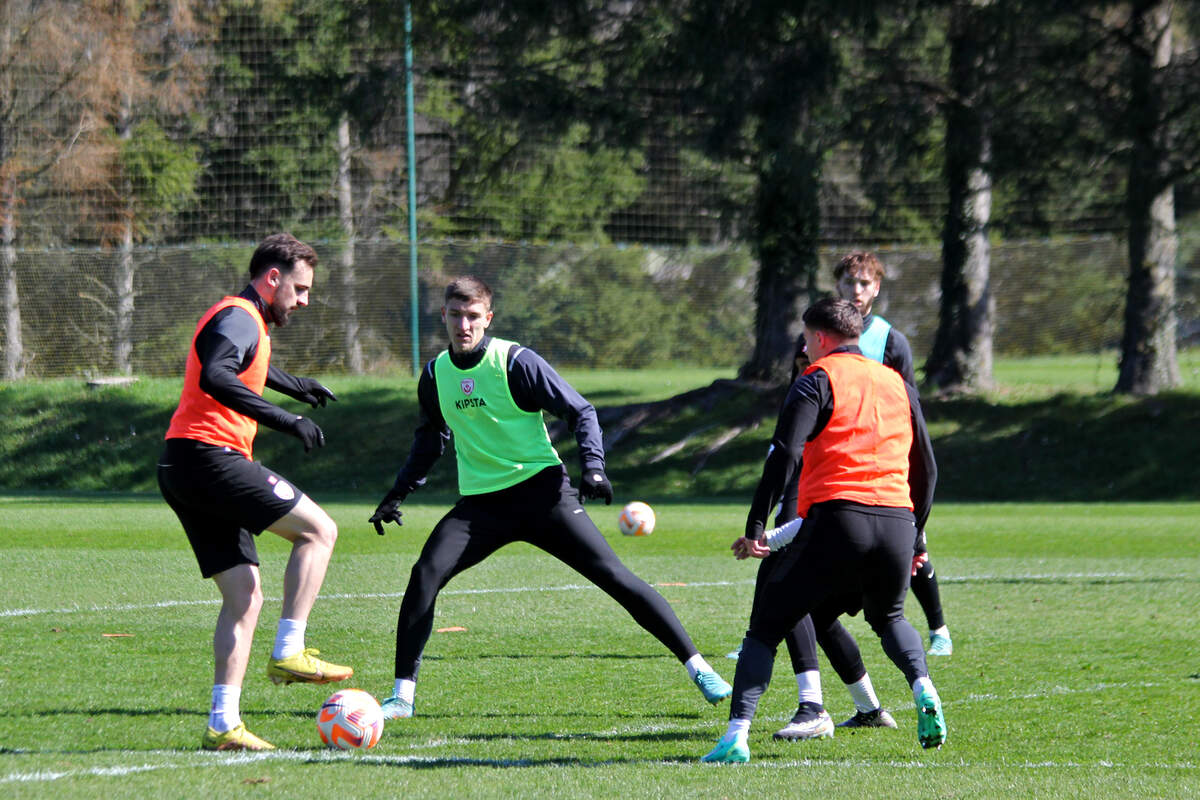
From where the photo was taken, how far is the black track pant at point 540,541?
6055mm

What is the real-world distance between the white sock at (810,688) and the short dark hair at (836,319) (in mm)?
1439

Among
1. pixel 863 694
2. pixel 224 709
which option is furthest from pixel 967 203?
pixel 224 709

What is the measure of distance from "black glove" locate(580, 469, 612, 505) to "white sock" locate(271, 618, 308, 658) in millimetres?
1249

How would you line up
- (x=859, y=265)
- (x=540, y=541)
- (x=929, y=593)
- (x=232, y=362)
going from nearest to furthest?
(x=232, y=362) → (x=540, y=541) → (x=859, y=265) → (x=929, y=593)

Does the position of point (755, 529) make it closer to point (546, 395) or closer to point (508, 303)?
point (546, 395)

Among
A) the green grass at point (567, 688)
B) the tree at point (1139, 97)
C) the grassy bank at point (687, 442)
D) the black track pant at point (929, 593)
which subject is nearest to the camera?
the green grass at point (567, 688)

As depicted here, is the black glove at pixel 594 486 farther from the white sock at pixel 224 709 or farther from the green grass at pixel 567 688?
the white sock at pixel 224 709

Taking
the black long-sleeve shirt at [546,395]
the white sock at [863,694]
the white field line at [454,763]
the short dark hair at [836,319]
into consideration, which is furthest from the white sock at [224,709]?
the short dark hair at [836,319]

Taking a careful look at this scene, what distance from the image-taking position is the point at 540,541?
6.20 m

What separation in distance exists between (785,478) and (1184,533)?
10.9m

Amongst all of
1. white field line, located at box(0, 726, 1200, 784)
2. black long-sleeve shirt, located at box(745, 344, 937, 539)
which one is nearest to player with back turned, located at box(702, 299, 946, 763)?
black long-sleeve shirt, located at box(745, 344, 937, 539)

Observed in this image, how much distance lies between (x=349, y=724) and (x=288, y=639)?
24.8 inches

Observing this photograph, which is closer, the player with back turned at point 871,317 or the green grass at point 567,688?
the green grass at point 567,688

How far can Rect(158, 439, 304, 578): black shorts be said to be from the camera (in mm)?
5602
